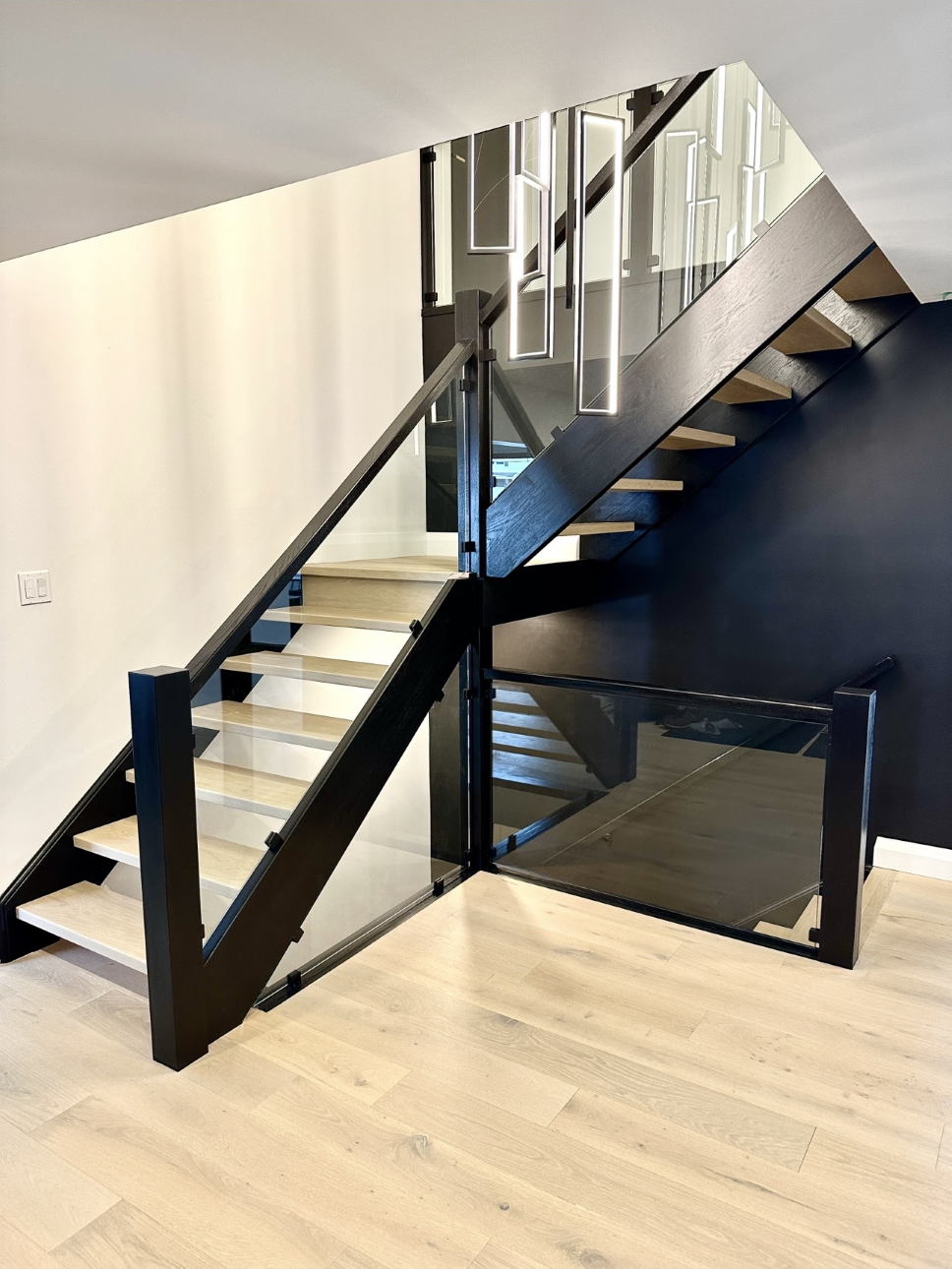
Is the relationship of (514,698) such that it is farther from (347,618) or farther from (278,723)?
(278,723)

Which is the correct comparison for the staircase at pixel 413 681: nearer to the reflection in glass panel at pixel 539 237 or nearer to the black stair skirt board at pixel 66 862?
the black stair skirt board at pixel 66 862

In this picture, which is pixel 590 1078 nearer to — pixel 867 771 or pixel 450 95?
pixel 867 771

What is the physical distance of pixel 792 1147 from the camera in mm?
1923

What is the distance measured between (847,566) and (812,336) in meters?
0.97

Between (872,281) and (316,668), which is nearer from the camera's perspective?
(316,668)

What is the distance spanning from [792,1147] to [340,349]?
352cm

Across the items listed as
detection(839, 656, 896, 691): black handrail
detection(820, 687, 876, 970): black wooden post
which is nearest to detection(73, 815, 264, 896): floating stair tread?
detection(820, 687, 876, 970): black wooden post

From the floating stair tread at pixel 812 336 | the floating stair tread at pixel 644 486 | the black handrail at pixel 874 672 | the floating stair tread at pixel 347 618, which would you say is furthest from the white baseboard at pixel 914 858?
the floating stair tread at pixel 347 618

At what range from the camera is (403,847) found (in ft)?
10.2

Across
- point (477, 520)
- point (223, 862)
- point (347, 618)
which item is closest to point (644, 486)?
point (477, 520)

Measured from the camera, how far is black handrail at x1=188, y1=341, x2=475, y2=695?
7.84ft

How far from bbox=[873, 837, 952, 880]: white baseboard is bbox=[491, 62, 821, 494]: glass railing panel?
7.01 ft

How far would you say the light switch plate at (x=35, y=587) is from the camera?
2791 mm

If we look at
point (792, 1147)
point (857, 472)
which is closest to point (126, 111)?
point (792, 1147)
